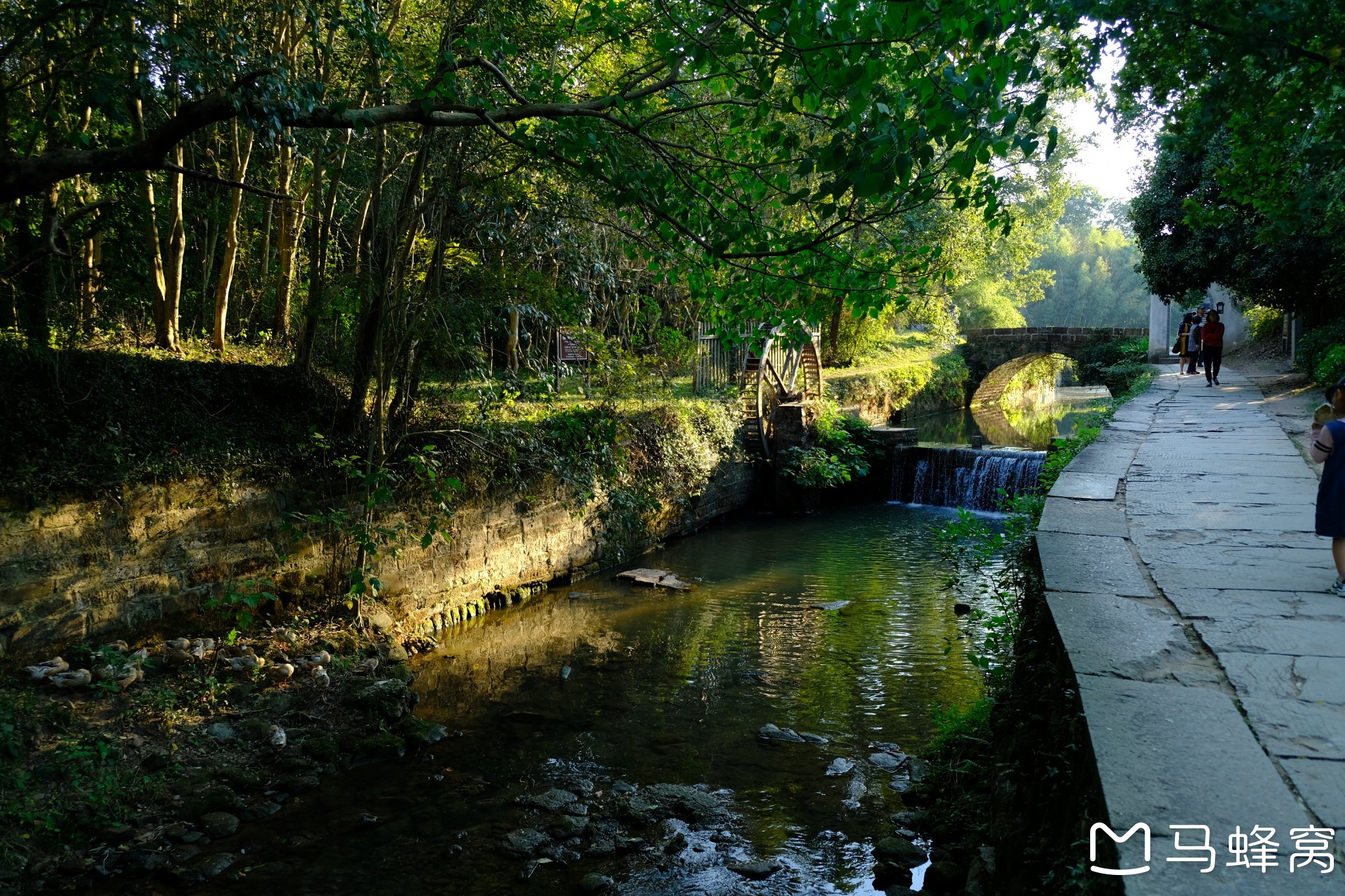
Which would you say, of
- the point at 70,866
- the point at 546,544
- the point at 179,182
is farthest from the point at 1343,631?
the point at 179,182

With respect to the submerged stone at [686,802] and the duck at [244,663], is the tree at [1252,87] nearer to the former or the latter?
the submerged stone at [686,802]

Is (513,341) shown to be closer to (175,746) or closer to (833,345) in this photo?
(175,746)

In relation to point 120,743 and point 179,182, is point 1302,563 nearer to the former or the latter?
point 120,743

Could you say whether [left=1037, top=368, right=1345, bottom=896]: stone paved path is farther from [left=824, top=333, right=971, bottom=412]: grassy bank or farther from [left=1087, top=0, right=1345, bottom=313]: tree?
[left=824, top=333, right=971, bottom=412]: grassy bank

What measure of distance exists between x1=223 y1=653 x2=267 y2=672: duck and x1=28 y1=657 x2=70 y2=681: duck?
94cm

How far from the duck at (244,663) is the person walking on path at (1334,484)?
635 cm

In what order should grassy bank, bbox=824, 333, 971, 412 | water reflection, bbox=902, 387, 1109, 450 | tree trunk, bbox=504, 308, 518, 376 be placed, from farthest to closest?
water reflection, bbox=902, 387, 1109, 450 → grassy bank, bbox=824, 333, 971, 412 → tree trunk, bbox=504, 308, 518, 376

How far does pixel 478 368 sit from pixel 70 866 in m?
4.44

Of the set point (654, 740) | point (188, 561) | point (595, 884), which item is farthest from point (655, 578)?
point (595, 884)

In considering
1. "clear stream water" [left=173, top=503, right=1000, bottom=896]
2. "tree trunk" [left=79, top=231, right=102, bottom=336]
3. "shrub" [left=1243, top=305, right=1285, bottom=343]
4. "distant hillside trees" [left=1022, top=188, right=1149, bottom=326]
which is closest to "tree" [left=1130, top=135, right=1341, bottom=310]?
"shrub" [left=1243, top=305, right=1285, bottom=343]

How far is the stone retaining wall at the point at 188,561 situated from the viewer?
5.51 m

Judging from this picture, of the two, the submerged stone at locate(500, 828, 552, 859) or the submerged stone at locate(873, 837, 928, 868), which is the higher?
the submerged stone at locate(873, 837, 928, 868)

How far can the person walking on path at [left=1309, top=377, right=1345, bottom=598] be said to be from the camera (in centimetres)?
422

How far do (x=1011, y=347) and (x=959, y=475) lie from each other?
13.5 meters
